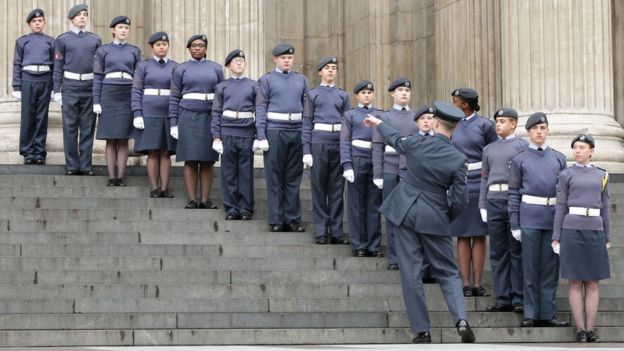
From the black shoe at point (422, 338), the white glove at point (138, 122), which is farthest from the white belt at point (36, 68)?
the black shoe at point (422, 338)

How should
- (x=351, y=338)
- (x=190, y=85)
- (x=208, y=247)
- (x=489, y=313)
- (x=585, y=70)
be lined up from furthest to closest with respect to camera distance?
(x=585, y=70), (x=190, y=85), (x=208, y=247), (x=489, y=313), (x=351, y=338)

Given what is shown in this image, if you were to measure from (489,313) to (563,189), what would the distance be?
1.36m

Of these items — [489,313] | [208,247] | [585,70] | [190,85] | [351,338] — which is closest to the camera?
[351,338]

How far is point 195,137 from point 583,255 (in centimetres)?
493

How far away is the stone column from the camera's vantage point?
786 inches

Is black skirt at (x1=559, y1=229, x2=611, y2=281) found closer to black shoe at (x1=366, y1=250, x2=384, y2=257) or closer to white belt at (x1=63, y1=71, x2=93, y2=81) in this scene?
black shoe at (x1=366, y1=250, x2=384, y2=257)

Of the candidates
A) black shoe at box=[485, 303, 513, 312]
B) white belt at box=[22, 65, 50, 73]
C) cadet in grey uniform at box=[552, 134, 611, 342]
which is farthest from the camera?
white belt at box=[22, 65, 50, 73]

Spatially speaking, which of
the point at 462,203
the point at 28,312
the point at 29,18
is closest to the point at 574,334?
the point at 462,203

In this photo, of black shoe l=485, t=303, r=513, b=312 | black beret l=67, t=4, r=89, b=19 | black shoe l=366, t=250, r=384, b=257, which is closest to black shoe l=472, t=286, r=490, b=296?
black shoe l=485, t=303, r=513, b=312

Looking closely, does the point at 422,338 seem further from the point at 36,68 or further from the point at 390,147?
the point at 36,68

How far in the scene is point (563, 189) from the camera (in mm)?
14922

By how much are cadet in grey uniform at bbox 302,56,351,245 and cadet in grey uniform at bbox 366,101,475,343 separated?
8.34ft

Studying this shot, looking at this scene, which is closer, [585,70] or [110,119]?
[110,119]

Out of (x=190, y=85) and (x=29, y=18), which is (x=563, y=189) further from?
(x=29, y=18)
